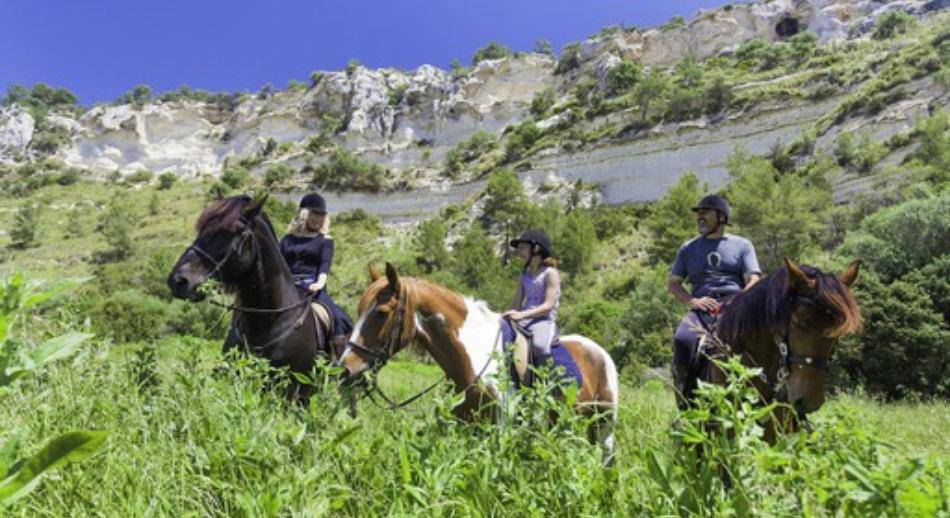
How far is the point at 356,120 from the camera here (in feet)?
310

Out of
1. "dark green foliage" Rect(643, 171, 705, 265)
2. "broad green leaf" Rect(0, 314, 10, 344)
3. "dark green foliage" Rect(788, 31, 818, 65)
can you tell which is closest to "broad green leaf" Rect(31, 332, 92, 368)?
"broad green leaf" Rect(0, 314, 10, 344)

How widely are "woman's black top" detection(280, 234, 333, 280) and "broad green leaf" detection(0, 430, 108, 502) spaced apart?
14.5 ft

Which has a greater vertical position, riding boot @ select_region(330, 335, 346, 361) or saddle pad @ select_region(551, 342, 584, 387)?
riding boot @ select_region(330, 335, 346, 361)

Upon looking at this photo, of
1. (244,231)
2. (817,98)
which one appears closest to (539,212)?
(817,98)

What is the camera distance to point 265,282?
4.57 metres

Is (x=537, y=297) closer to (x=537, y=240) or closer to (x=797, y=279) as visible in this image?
(x=537, y=240)

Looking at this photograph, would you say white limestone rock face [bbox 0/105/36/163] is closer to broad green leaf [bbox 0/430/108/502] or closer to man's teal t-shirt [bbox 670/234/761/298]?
man's teal t-shirt [bbox 670/234/761/298]

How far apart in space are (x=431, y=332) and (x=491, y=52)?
133 meters

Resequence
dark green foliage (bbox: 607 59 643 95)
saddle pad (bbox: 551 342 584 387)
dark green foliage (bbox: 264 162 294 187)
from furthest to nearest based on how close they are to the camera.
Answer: dark green foliage (bbox: 607 59 643 95) → dark green foliage (bbox: 264 162 294 187) → saddle pad (bbox: 551 342 584 387)

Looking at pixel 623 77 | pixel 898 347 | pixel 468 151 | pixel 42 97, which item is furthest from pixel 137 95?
pixel 898 347

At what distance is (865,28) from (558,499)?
326 ft

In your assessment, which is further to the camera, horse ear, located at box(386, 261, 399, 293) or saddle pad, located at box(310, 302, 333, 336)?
saddle pad, located at box(310, 302, 333, 336)

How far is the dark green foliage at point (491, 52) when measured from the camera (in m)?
126

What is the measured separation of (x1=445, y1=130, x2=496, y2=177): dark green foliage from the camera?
74438 mm
